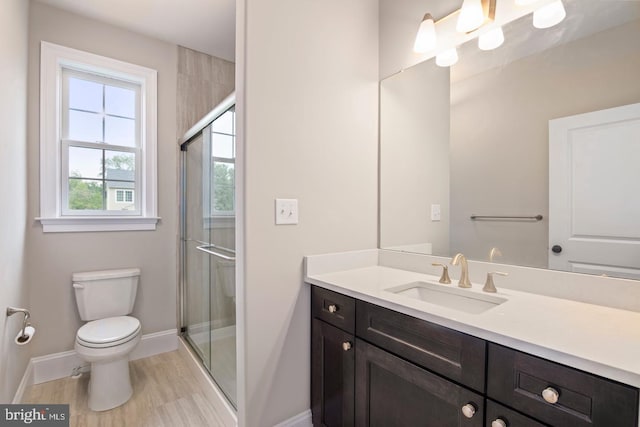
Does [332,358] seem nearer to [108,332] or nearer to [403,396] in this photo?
[403,396]

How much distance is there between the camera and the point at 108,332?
1.86 meters

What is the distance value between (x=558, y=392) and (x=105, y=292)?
256 cm

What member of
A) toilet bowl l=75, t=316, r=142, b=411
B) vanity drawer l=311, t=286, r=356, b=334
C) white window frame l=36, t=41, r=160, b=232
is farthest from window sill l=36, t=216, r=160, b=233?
vanity drawer l=311, t=286, r=356, b=334

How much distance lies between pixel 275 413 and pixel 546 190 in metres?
1.56

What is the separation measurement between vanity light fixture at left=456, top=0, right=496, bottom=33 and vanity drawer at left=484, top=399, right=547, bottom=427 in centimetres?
148

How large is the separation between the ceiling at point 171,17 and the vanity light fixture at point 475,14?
1492 millimetres

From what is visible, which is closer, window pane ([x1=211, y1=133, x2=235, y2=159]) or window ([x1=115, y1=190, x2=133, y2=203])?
window pane ([x1=211, y1=133, x2=235, y2=159])

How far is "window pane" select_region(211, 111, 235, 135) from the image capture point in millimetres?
1756

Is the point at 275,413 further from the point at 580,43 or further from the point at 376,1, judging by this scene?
the point at 376,1

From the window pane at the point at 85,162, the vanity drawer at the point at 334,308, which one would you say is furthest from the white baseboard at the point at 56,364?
the vanity drawer at the point at 334,308

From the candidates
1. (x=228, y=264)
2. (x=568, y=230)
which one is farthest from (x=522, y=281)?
(x=228, y=264)

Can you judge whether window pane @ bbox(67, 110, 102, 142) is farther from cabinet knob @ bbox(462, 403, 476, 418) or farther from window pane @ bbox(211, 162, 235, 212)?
cabinet knob @ bbox(462, 403, 476, 418)

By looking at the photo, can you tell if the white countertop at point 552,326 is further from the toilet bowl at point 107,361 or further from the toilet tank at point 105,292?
the toilet tank at point 105,292

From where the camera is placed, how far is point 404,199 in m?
1.78
